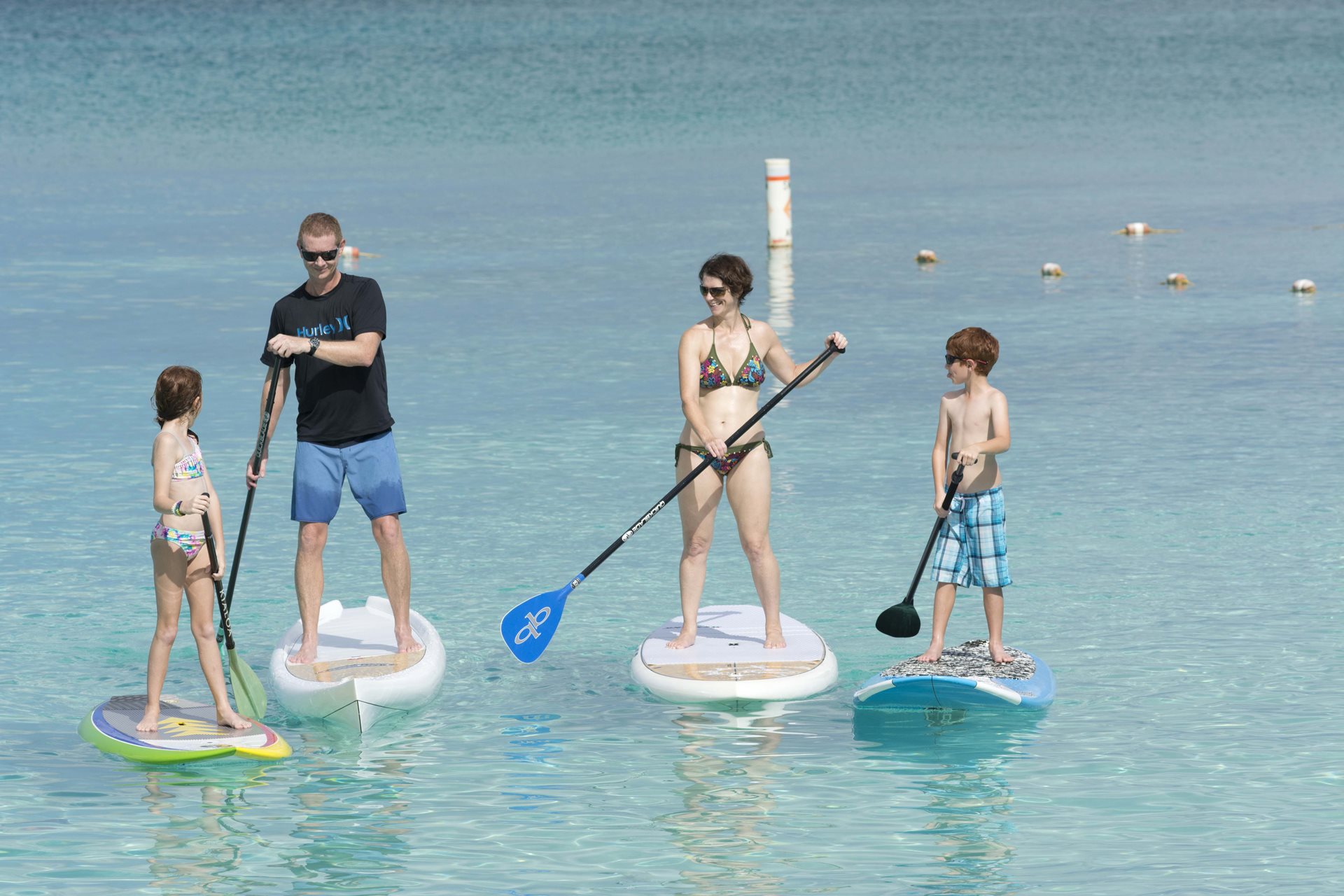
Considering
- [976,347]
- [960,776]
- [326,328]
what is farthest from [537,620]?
[976,347]

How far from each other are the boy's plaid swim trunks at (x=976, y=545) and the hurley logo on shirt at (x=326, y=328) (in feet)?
9.26

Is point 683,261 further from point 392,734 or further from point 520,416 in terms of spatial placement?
point 392,734

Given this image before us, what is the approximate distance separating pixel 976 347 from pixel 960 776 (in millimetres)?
1872

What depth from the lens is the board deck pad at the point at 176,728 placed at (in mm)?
8055

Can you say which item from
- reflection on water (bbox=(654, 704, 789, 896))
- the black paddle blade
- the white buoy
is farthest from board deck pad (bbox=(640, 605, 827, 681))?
the white buoy

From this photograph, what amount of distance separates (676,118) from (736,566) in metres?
39.4

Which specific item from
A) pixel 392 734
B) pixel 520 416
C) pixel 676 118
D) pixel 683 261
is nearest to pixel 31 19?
pixel 676 118

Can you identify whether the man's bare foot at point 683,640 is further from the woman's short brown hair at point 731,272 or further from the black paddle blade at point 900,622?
the woman's short brown hair at point 731,272

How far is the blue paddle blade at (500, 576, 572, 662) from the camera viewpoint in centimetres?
916

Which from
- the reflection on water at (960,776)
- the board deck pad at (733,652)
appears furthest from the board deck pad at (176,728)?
the reflection on water at (960,776)

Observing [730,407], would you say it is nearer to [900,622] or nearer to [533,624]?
[900,622]

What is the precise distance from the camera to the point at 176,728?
825cm

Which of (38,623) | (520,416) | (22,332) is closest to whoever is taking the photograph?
(38,623)

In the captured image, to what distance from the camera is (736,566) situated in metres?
11.6
